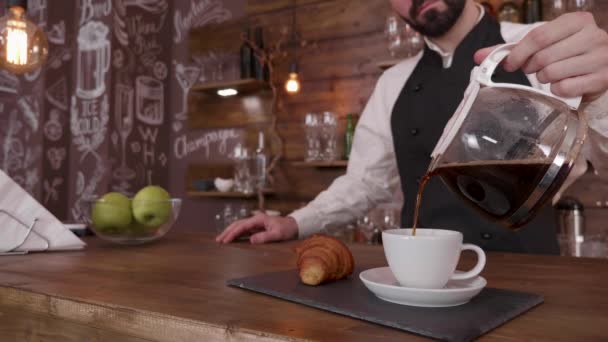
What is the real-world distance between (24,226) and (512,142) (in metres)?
1.01

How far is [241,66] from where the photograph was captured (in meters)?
3.28

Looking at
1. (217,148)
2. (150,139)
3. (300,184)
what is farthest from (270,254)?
Result: (150,139)

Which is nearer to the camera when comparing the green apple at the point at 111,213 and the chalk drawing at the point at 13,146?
the green apple at the point at 111,213

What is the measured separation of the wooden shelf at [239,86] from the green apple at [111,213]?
81.5 inches

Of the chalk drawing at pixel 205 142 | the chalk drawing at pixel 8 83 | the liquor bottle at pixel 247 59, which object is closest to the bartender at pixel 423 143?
the liquor bottle at pixel 247 59

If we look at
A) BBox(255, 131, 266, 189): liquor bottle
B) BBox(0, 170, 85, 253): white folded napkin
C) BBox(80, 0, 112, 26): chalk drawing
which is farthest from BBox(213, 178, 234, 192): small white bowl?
BBox(0, 170, 85, 253): white folded napkin

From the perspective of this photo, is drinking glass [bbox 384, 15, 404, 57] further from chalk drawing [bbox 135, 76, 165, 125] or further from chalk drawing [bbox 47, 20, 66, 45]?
chalk drawing [bbox 47, 20, 66, 45]

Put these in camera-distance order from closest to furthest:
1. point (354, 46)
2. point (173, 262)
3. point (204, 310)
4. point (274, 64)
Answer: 1. point (204, 310)
2. point (173, 262)
3. point (354, 46)
4. point (274, 64)

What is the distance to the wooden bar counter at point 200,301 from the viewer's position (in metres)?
0.51

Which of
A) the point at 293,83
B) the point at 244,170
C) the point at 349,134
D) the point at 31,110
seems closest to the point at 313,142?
the point at 349,134

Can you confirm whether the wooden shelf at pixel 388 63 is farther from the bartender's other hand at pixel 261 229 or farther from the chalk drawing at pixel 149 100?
the chalk drawing at pixel 149 100

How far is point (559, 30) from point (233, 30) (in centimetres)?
299

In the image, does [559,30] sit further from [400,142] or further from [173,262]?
[400,142]

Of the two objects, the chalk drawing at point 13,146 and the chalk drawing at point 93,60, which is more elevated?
the chalk drawing at point 93,60
